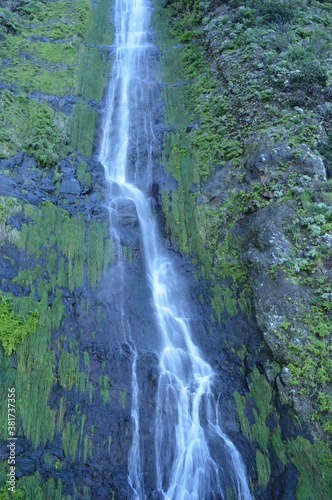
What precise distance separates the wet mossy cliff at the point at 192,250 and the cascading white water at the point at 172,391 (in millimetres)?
294

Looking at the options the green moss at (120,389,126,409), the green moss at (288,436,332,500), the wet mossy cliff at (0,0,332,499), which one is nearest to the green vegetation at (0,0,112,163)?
the wet mossy cliff at (0,0,332,499)

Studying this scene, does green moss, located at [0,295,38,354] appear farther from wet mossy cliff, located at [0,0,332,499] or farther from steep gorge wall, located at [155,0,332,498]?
steep gorge wall, located at [155,0,332,498]

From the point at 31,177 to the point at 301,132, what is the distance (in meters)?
9.42

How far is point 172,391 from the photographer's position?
Result: 10633mm

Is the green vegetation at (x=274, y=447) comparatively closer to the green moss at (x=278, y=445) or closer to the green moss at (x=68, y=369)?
the green moss at (x=278, y=445)

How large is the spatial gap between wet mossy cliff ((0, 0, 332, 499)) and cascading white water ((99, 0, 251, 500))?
0.29 metres

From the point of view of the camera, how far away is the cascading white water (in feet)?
30.9

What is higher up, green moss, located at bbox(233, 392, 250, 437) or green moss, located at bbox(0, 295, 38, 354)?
green moss, located at bbox(0, 295, 38, 354)

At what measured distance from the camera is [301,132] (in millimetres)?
14008

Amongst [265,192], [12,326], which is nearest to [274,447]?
[12,326]

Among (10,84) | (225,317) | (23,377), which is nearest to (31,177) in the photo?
(10,84)

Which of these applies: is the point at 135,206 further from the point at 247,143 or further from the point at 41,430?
the point at 41,430

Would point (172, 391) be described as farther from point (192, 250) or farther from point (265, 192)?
point (265, 192)

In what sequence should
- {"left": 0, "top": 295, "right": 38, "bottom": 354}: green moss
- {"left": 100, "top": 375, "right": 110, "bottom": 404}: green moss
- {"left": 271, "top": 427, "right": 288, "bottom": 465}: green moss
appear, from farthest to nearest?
{"left": 100, "top": 375, "right": 110, "bottom": 404}: green moss → {"left": 0, "top": 295, "right": 38, "bottom": 354}: green moss → {"left": 271, "top": 427, "right": 288, "bottom": 465}: green moss
